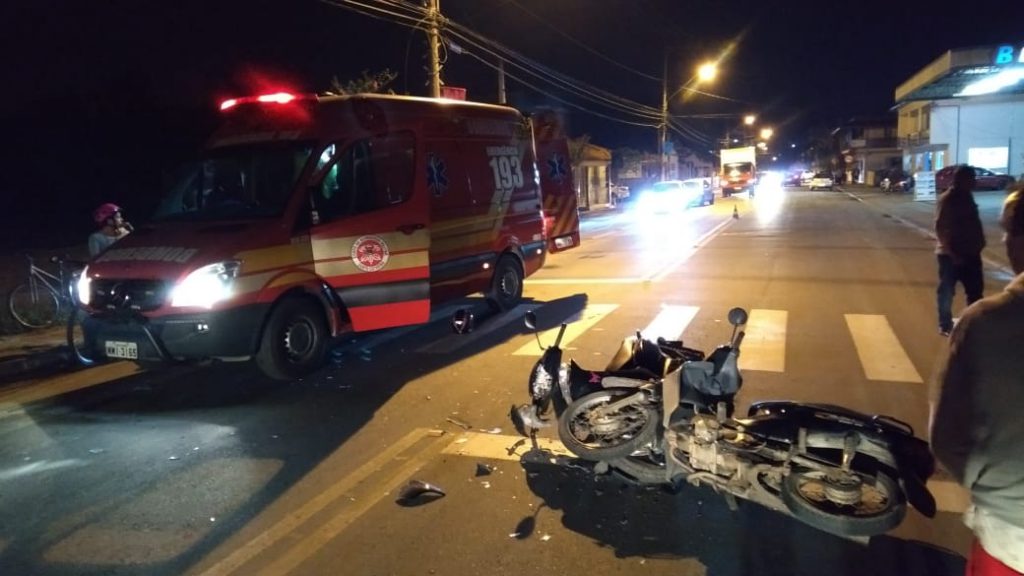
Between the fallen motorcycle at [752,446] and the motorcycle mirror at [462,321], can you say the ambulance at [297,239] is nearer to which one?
the motorcycle mirror at [462,321]

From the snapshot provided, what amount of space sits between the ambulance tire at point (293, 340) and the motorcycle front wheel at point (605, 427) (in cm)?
379

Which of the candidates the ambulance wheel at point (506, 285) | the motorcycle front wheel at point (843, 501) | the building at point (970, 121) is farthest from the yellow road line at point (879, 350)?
the building at point (970, 121)

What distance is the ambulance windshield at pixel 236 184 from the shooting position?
→ 788 cm

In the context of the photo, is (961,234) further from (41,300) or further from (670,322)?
(41,300)

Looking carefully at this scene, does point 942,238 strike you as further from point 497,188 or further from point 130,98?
point 130,98

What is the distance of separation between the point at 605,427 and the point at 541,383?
0.53 metres

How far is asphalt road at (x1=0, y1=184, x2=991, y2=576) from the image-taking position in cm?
395

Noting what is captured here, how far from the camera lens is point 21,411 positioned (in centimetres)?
702

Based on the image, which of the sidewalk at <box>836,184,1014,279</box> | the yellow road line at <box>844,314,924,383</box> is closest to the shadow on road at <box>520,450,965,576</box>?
the yellow road line at <box>844,314,924,383</box>

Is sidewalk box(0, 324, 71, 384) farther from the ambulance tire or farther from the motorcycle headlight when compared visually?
the motorcycle headlight

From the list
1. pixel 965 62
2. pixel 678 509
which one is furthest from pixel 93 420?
pixel 965 62

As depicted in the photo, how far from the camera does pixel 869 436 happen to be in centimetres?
373

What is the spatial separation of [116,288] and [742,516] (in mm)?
5990

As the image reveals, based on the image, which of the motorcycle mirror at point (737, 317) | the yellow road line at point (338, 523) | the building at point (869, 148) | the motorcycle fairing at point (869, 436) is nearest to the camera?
the motorcycle fairing at point (869, 436)
